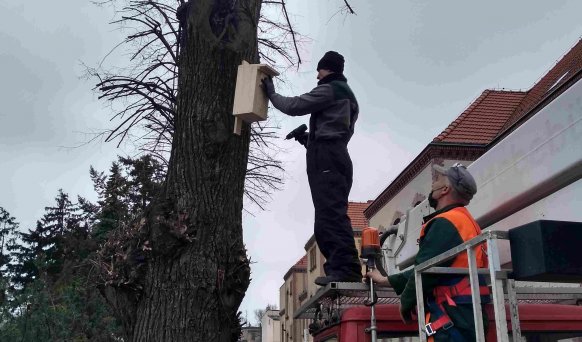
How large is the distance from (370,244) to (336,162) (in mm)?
853

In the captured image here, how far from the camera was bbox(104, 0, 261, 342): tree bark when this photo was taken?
13.3 ft

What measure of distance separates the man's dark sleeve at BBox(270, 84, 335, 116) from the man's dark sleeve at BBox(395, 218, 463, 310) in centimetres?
167

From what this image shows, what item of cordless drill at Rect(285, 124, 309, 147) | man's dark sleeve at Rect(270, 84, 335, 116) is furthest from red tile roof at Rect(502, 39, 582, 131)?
man's dark sleeve at Rect(270, 84, 335, 116)

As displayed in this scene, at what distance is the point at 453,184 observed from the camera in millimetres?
3588

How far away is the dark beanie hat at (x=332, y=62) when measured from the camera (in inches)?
195

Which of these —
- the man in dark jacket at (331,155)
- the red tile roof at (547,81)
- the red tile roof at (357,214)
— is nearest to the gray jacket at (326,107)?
the man in dark jacket at (331,155)

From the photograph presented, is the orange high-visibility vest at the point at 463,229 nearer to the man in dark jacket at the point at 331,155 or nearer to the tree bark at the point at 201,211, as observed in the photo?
the man in dark jacket at the point at 331,155

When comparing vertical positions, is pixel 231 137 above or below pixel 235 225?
above

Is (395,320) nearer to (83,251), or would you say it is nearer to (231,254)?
(231,254)

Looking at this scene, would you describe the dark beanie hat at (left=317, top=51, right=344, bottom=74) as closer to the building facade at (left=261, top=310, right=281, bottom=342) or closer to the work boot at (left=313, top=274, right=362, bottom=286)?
the work boot at (left=313, top=274, right=362, bottom=286)

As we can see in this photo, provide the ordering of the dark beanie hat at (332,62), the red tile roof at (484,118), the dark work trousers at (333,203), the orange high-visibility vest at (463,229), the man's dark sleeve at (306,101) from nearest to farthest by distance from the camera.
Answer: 1. the orange high-visibility vest at (463,229)
2. the dark work trousers at (333,203)
3. the man's dark sleeve at (306,101)
4. the dark beanie hat at (332,62)
5. the red tile roof at (484,118)

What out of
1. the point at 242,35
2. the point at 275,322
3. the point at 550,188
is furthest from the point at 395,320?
the point at 275,322

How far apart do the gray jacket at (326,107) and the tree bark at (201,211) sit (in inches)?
15.6

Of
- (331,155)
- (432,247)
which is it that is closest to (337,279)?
(331,155)
